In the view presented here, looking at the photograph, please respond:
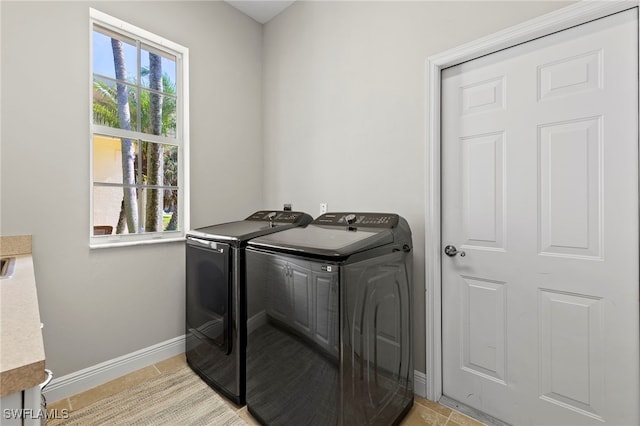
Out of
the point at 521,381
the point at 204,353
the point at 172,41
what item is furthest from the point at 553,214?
the point at 172,41

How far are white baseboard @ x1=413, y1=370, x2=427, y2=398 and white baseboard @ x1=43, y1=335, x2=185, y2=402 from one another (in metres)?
1.84

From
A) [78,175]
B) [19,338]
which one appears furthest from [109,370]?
[19,338]

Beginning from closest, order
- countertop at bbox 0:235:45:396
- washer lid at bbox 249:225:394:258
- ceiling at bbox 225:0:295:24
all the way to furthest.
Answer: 1. countertop at bbox 0:235:45:396
2. washer lid at bbox 249:225:394:258
3. ceiling at bbox 225:0:295:24

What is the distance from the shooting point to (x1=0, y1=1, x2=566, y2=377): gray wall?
174 centimetres

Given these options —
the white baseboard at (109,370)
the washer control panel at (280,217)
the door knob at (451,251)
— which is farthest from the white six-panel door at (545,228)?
the white baseboard at (109,370)

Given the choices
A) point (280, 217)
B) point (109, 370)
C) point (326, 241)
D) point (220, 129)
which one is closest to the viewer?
point (326, 241)

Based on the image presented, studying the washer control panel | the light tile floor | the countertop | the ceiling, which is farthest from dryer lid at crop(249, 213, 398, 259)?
→ the ceiling

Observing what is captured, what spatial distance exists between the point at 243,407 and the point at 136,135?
2.06 metres

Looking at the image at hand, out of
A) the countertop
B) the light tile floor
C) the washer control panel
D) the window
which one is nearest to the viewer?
the countertop

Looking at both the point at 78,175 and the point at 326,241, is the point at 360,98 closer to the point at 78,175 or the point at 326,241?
the point at 326,241

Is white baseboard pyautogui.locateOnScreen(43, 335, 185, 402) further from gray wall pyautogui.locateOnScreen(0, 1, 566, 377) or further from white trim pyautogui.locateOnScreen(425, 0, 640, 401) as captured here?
white trim pyautogui.locateOnScreen(425, 0, 640, 401)

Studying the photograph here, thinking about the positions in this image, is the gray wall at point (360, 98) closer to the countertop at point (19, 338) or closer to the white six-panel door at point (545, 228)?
the white six-panel door at point (545, 228)

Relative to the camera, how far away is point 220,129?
2691 mm

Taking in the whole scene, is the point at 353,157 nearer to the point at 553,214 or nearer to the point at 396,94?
the point at 396,94
